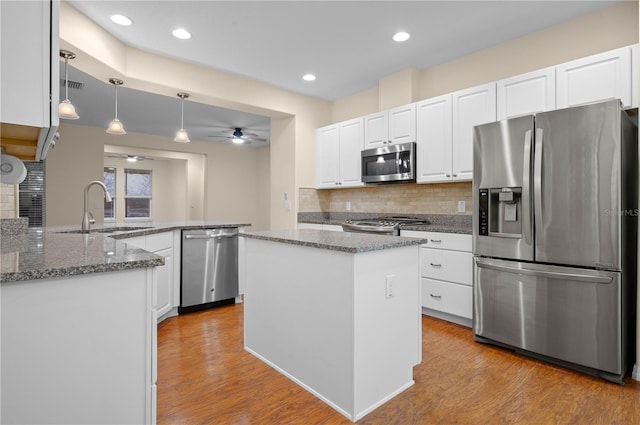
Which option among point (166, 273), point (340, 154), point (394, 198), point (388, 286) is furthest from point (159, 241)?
point (394, 198)

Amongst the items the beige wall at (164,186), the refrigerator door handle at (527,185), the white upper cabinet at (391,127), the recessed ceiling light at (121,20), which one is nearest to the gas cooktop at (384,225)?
the white upper cabinet at (391,127)

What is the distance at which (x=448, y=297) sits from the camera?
128 inches

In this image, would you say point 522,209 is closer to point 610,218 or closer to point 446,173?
point 610,218

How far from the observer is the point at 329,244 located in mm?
1876

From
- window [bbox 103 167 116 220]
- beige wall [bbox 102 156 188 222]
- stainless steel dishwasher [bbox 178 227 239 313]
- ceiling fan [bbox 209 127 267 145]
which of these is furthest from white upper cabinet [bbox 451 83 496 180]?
window [bbox 103 167 116 220]

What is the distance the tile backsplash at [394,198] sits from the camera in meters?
3.85

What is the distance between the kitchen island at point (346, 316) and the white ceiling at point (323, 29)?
1893mm

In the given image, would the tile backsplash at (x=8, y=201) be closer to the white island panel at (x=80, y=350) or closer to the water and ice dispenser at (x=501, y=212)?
the white island panel at (x=80, y=350)

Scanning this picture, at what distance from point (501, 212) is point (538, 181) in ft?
1.13

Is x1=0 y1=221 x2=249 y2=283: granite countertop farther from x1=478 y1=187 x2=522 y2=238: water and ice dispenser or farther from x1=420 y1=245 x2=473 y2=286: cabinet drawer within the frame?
x1=420 y1=245 x2=473 y2=286: cabinet drawer

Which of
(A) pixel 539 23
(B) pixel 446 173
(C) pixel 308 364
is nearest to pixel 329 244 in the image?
(C) pixel 308 364

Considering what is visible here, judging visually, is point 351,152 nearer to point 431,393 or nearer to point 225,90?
point 225,90

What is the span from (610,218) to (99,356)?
2.76 meters

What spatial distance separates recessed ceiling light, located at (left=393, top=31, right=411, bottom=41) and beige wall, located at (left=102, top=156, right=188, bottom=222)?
722cm
